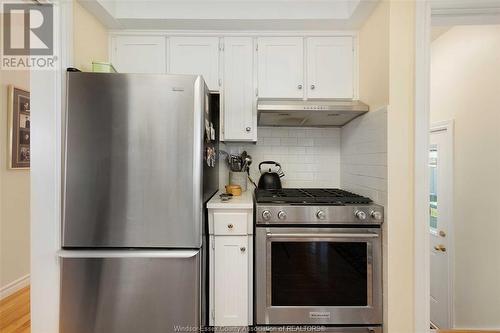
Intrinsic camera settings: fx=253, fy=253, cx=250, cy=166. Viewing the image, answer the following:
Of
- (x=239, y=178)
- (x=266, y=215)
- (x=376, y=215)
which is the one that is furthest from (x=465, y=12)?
(x=239, y=178)

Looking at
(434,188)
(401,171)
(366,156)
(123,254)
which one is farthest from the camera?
(434,188)

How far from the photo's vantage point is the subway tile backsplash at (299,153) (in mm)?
2363

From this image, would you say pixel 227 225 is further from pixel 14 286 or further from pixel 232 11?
pixel 14 286

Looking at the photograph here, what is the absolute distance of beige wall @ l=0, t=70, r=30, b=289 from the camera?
240cm

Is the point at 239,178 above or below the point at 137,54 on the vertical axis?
below

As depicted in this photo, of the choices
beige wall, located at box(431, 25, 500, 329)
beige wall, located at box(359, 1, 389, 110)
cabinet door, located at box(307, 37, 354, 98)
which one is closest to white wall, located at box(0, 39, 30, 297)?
cabinet door, located at box(307, 37, 354, 98)

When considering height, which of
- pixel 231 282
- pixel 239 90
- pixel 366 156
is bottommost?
pixel 231 282

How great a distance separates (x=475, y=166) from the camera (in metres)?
2.02

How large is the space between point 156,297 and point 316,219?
105cm

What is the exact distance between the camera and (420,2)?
1543mm

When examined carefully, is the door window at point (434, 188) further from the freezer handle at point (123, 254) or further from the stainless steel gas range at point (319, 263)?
the freezer handle at point (123, 254)

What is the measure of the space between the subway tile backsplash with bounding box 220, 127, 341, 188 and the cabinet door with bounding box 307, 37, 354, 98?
0.44 m

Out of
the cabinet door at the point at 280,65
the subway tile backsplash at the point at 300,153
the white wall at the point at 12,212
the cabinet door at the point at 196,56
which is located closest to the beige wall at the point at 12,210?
the white wall at the point at 12,212

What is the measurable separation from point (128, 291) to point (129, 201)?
51 cm
